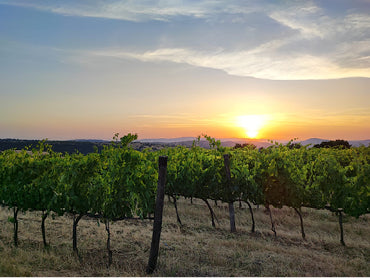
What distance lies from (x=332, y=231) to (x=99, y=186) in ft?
39.7

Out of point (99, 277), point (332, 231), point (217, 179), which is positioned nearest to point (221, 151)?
point (217, 179)

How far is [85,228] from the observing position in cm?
1211

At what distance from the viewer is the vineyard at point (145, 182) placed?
331 inches

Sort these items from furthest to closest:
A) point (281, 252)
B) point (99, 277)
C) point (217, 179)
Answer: point (217, 179), point (281, 252), point (99, 277)

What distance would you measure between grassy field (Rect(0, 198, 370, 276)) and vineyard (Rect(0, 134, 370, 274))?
1.39 feet

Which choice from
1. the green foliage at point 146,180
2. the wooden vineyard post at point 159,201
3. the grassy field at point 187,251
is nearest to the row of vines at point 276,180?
the green foliage at point 146,180

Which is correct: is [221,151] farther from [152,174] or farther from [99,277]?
[99,277]

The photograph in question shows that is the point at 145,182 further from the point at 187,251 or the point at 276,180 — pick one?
the point at 276,180

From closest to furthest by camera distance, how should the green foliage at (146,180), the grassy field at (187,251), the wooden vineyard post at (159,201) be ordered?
the wooden vineyard post at (159,201) < the grassy field at (187,251) < the green foliage at (146,180)

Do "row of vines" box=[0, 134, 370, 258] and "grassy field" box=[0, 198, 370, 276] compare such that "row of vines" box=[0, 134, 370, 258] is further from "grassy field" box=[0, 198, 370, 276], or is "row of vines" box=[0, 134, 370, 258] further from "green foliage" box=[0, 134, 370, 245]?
"grassy field" box=[0, 198, 370, 276]

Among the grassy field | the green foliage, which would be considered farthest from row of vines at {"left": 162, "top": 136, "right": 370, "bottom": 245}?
the grassy field

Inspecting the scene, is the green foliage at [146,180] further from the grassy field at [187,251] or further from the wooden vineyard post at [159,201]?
the grassy field at [187,251]

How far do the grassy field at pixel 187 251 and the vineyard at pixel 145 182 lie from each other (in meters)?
0.42

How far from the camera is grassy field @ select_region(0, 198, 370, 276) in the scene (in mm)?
8117
